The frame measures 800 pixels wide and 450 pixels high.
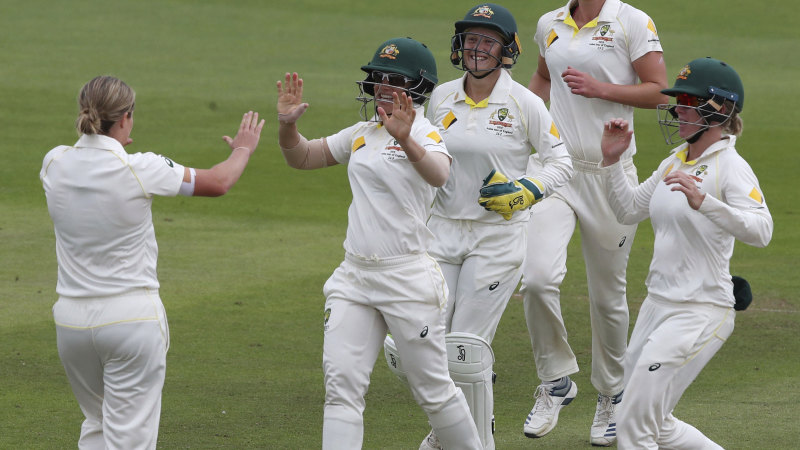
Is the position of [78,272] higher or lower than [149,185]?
lower

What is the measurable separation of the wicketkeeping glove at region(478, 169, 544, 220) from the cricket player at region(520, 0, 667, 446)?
2.63ft

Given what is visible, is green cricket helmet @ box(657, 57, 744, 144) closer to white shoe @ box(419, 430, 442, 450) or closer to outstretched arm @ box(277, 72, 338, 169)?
outstretched arm @ box(277, 72, 338, 169)

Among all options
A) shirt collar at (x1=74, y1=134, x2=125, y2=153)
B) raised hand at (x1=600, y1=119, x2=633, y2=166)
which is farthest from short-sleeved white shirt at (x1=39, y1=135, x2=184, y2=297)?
raised hand at (x1=600, y1=119, x2=633, y2=166)

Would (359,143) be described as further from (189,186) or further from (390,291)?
(189,186)

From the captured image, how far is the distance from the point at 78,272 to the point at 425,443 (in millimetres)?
2165

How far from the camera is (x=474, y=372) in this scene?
6102 mm

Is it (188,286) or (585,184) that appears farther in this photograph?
(188,286)

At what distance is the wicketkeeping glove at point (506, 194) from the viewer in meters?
6.03

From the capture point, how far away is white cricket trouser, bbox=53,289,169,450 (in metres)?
5.05

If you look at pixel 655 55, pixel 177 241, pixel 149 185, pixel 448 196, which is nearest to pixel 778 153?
pixel 177 241

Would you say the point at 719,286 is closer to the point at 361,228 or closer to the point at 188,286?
the point at 361,228

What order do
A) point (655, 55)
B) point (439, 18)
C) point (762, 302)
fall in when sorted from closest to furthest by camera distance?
point (655, 55)
point (762, 302)
point (439, 18)

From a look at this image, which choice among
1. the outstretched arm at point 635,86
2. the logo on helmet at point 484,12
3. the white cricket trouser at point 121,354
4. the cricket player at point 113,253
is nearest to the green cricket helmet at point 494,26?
the logo on helmet at point 484,12

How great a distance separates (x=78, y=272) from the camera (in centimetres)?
508
